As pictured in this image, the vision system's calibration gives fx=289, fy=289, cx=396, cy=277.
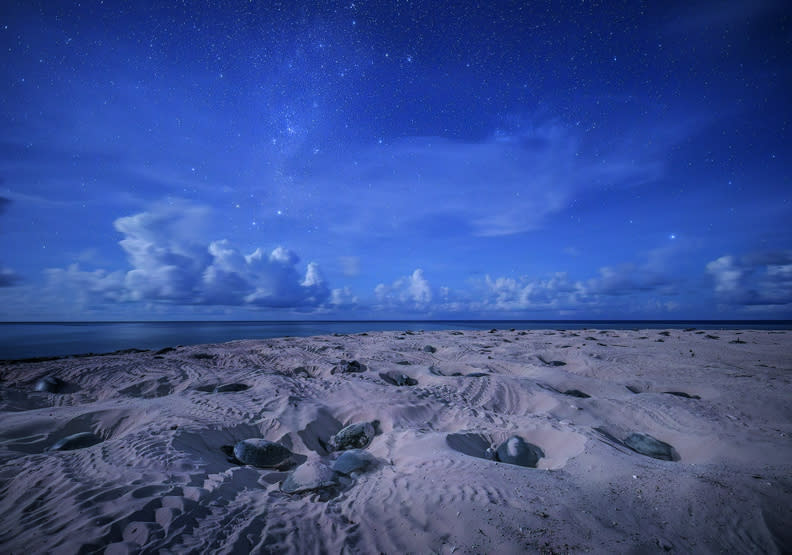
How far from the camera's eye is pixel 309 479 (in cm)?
394

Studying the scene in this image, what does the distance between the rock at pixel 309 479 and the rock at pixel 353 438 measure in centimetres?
157

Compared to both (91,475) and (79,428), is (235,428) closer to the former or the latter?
(91,475)

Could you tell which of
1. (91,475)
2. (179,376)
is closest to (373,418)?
(91,475)

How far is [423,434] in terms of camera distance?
5.70m

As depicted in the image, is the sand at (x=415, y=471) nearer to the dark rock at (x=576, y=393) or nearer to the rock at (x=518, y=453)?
the rock at (x=518, y=453)

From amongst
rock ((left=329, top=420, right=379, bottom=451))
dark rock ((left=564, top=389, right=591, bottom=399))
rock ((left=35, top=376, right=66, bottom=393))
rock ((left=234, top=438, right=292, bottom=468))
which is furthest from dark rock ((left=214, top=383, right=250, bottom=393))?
dark rock ((left=564, top=389, right=591, bottom=399))

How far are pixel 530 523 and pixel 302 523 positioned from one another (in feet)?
8.04

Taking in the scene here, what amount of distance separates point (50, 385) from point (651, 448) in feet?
55.2

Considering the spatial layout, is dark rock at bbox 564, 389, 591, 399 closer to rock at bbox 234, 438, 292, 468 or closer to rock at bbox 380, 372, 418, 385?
rock at bbox 380, 372, 418, 385

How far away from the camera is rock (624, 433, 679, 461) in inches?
195

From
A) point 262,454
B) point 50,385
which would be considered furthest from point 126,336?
point 262,454

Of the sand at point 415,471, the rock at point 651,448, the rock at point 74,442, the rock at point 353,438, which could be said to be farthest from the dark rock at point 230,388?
the rock at point 651,448

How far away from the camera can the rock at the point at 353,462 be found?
14.2 ft

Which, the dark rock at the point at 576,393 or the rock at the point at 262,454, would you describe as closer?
the rock at the point at 262,454
